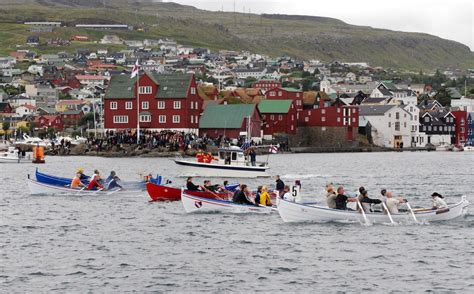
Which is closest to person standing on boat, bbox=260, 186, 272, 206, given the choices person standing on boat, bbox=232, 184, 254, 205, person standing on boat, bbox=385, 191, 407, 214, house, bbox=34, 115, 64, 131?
person standing on boat, bbox=232, 184, 254, 205

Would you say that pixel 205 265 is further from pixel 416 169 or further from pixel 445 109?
pixel 445 109

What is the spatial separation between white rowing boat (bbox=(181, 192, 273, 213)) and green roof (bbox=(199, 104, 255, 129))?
307ft

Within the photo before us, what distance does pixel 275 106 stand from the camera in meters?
163

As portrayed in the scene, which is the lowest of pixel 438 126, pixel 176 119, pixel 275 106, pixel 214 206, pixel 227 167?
pixel 214 206

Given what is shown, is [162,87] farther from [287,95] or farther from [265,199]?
[265,199]

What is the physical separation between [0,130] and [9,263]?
154456 mm

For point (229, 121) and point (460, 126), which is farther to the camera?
point (460, 126)

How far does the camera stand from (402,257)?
1580 inches

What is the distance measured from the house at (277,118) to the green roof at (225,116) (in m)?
10.3

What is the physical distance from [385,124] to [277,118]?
70.3ft

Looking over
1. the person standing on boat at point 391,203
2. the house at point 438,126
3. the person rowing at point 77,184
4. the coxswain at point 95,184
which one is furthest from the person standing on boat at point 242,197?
the house at point 438,126


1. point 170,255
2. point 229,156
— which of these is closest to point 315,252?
point 170,255

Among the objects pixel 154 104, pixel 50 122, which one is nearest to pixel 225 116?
Result: pixel 154 104

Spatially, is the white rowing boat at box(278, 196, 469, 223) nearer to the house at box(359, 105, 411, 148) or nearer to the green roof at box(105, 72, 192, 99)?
the green roof at box(105, 72, 192, 99)
